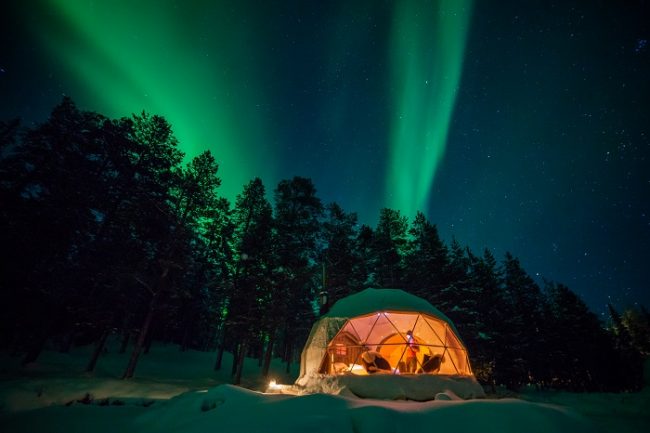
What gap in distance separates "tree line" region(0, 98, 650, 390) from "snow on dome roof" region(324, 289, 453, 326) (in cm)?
604

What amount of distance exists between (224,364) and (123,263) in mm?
17201

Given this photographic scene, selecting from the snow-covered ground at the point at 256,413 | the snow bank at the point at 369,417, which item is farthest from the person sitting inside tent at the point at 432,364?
the snow bank at the point at 369,417

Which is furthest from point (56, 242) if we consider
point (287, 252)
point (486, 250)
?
point (486, 250)

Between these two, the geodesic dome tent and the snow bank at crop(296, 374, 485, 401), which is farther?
the geodesic dome tent

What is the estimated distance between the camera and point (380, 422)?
380 centimetres

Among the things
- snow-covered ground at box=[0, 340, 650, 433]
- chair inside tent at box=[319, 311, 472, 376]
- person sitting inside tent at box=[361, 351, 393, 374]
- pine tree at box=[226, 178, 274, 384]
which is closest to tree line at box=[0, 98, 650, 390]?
pine tree at box=[226, 178, 274, 384]

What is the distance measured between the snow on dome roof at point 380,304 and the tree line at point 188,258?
6.04 meters

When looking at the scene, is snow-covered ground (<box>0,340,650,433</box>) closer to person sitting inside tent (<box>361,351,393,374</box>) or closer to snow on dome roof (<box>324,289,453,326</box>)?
person sitting inside tent (<box>361,351,393,374</box>)

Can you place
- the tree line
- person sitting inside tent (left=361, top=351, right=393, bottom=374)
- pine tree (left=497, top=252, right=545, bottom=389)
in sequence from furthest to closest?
pine tree (left=497, top=252, right=545, bottom=389) < the tree line < person sitting inside tent (left=361, top=351, right=393, bottom=374)

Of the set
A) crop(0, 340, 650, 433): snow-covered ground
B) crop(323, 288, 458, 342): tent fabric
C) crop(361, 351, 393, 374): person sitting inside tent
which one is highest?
crop(323, 288, 458, 342): tent fabric

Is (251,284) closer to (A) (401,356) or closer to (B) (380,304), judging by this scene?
(B) (380,304)

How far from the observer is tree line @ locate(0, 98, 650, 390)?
566 inches

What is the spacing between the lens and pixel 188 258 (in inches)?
629

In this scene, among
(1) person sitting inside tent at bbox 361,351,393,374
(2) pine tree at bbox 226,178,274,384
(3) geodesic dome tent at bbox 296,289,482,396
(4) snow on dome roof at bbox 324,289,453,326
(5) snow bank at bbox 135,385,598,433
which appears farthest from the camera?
(2) pine tree at bbox 226,178,274,384
